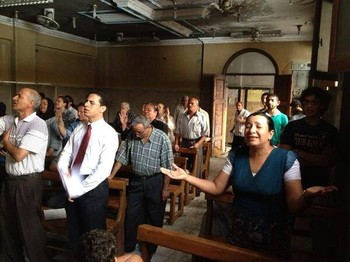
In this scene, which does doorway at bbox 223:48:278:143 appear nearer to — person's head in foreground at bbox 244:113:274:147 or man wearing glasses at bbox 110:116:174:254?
man wearing glasses at bbox 110:116:174:254

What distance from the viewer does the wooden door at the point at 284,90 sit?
701 cm

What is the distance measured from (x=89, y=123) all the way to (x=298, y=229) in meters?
1.93

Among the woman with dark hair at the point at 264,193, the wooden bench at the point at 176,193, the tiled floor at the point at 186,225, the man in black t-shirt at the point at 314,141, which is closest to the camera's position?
the woman with dark hair at the point at 264,193

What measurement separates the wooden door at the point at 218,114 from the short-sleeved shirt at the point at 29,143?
6024mm

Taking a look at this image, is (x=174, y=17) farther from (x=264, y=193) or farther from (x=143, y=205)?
(x=264, y=193)

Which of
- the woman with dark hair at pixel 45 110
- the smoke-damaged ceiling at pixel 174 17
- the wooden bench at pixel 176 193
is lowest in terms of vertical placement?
the wooden bench at pixel 176 193

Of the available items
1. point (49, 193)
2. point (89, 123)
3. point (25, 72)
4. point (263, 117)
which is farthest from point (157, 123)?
point (25, 72)

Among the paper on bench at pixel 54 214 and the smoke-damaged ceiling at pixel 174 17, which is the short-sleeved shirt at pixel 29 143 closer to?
the paper on bench at pixel 54 214

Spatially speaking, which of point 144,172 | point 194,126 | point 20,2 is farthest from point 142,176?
point 20,2

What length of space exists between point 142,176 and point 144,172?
0.05m

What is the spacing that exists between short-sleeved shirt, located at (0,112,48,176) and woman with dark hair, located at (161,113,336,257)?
1.63 metres

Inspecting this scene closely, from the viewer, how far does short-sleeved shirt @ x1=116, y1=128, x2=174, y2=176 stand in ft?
9.48

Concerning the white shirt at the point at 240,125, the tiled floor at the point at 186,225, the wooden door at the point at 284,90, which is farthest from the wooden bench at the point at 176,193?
the wooden door at the point at 284,90

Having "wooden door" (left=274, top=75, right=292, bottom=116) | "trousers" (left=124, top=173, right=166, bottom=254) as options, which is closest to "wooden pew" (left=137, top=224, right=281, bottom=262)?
"trousers" (left=124, top=173, right=166, bottom=254)
